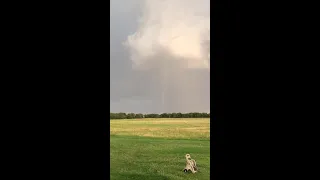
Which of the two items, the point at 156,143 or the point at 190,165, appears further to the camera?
the point at 156,143

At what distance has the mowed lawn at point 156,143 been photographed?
5565 millimetres

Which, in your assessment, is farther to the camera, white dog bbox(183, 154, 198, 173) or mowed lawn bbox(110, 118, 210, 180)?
mowed lawn bbox(110, 118, 210, 180)

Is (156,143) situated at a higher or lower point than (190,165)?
higher

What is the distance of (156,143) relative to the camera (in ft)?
19.7

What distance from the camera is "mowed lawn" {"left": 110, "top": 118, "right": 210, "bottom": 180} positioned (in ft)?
18.3

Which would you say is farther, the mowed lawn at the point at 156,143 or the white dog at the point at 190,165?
the mowed lawn at the point at 156,143
